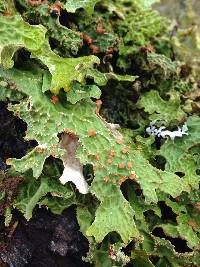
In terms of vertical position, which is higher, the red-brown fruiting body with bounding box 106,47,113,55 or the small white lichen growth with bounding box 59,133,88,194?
the red-brown fruiting body with bounding box 106,47,113,55

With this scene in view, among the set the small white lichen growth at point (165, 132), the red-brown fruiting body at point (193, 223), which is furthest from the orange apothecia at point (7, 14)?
the red-brown fruiting body at point (193, 223)

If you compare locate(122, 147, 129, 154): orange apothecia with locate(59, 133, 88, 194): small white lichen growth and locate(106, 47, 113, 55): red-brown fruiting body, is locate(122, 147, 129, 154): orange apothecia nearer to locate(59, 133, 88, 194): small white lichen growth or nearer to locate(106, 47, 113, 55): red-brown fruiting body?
locate(59, 133, 88, 194): small white lichen growth

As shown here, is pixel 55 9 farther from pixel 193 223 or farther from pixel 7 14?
pixel 193 223

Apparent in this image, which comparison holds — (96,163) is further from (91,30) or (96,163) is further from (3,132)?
(91,30)

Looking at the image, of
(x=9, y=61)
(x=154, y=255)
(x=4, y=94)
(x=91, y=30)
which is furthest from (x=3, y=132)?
(x=154, y=255)

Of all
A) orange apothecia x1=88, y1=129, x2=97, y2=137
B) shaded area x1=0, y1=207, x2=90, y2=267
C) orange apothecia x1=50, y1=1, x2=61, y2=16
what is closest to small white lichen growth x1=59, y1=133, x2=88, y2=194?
orange apothecia x1=88, y1=129, x2=97, y2=137

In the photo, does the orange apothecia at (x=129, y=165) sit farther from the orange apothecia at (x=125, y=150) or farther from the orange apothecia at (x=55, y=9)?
the orange apothecia at (x=55, y=9)

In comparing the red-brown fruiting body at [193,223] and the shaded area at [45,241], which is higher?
the red-brown fruiting body at [193,223]

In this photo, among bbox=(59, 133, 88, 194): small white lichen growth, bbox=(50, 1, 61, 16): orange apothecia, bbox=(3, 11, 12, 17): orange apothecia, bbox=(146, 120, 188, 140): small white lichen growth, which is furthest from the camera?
bbox=(146, 120, 188, 140): small white lichen growth

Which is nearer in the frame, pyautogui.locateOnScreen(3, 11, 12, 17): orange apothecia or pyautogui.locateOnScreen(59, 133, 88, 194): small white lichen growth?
pyautogui.locateOnScreen(59, 133, 88, 194): small white lichen growth
